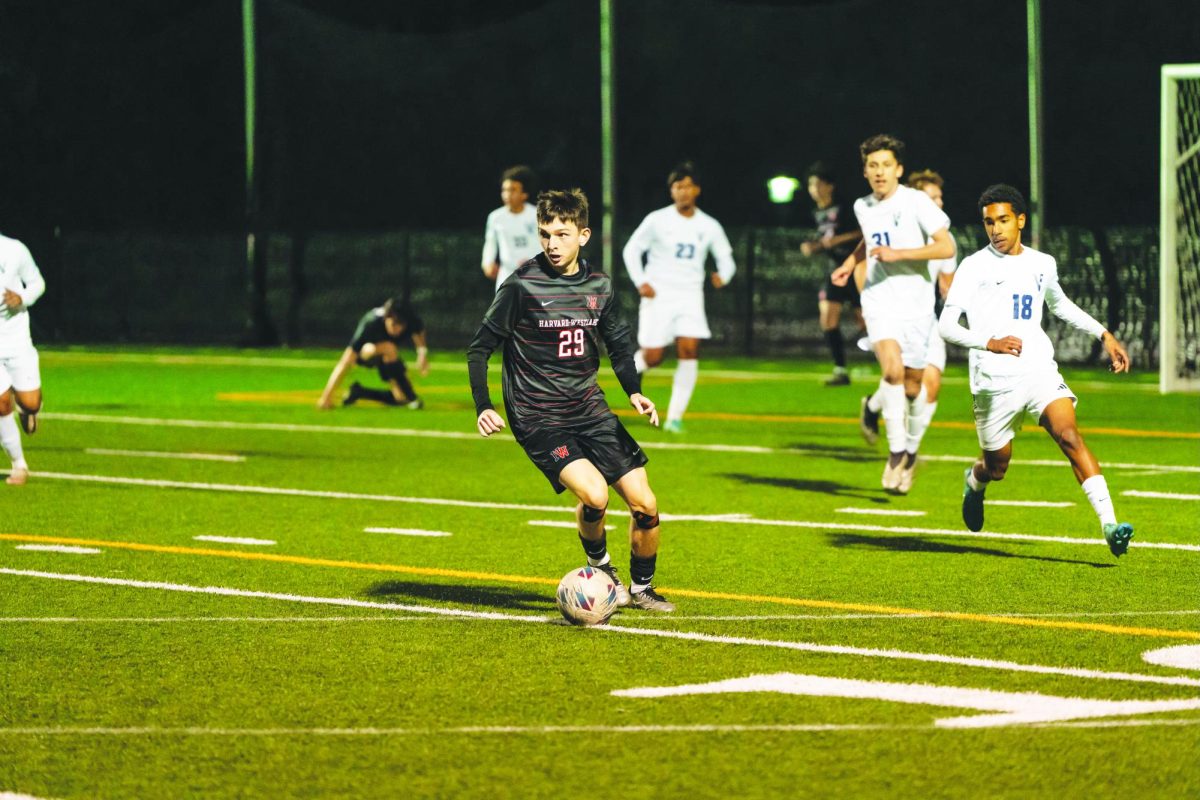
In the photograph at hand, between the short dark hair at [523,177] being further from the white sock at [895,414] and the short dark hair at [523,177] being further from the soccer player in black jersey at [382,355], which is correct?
the white sock at [895,414]

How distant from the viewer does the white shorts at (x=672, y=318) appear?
17.4 metres

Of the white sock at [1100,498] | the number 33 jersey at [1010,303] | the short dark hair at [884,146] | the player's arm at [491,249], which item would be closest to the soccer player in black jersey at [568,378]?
the number 33 jersey at [1010,303]

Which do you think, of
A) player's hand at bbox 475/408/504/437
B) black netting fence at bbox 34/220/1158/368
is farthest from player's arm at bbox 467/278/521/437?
black netting fence at bbox 34/220/1158/368

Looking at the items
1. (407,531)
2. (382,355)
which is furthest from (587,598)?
(382,355)

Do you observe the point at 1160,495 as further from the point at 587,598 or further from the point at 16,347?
the point at 16,347

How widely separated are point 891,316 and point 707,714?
6576mm

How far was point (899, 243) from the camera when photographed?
1297cm

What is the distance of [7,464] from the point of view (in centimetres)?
1509

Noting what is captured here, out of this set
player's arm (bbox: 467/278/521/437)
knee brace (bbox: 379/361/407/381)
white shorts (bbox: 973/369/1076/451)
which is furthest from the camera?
knee brace (bbox: 379/361/407/381)

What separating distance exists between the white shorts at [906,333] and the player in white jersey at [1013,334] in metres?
2.79

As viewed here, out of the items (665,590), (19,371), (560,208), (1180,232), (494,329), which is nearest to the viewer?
(560,208)

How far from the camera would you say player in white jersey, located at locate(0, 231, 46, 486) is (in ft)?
43.8

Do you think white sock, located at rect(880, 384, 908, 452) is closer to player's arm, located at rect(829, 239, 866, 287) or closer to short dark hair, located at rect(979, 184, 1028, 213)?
player's arm, located at rect(829, 239, 866, 287)

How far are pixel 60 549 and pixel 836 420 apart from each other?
8876 mm
